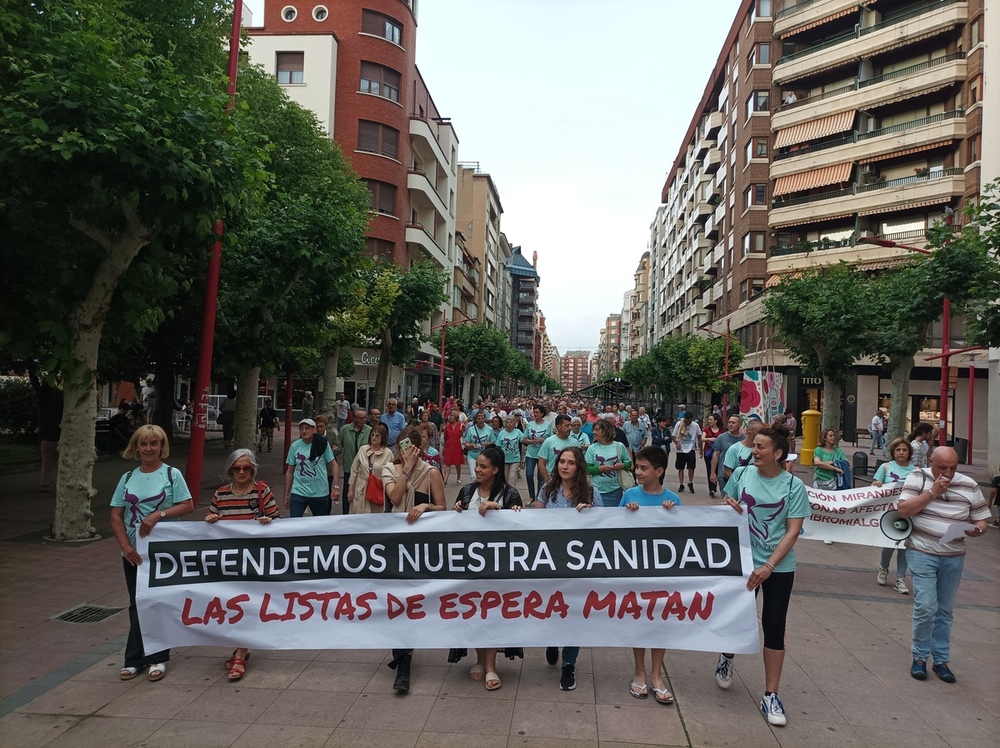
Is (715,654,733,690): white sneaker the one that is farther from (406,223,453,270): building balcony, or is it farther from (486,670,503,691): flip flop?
(406,223,453,270): building balcony

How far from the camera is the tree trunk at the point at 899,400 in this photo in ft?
71.5

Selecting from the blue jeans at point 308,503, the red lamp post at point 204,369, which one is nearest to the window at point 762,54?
the red lamp post at point 204,369

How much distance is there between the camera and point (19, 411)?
2173cm

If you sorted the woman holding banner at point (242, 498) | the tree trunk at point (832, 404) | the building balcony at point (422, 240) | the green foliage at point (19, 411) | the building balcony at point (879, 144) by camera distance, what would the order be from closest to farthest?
the woman holding banner at point (242, 498) < the green foliage at point (19, 411) < the tree trunk at point (832, 404) < the building balcony at point (879, 144) < the building balcony at point (422, 240)

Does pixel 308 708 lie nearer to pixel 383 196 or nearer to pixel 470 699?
pixel 470 699

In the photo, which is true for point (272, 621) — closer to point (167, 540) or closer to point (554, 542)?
point (167, 540)

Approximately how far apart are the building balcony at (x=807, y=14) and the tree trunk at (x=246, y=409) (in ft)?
127

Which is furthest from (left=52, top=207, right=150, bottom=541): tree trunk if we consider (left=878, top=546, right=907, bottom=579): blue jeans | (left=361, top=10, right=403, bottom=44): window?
(left=361, top=10, right=403, bottom=44): window

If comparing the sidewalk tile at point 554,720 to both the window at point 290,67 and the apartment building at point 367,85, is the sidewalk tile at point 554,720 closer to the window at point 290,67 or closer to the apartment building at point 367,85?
the apartment building at point 367,85

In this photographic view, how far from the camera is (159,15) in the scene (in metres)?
14.8

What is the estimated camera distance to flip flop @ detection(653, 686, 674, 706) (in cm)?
457

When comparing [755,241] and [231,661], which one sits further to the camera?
[755,241]

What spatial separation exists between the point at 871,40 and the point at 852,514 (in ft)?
127

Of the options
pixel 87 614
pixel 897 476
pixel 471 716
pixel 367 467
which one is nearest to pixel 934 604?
pixel 897 476
